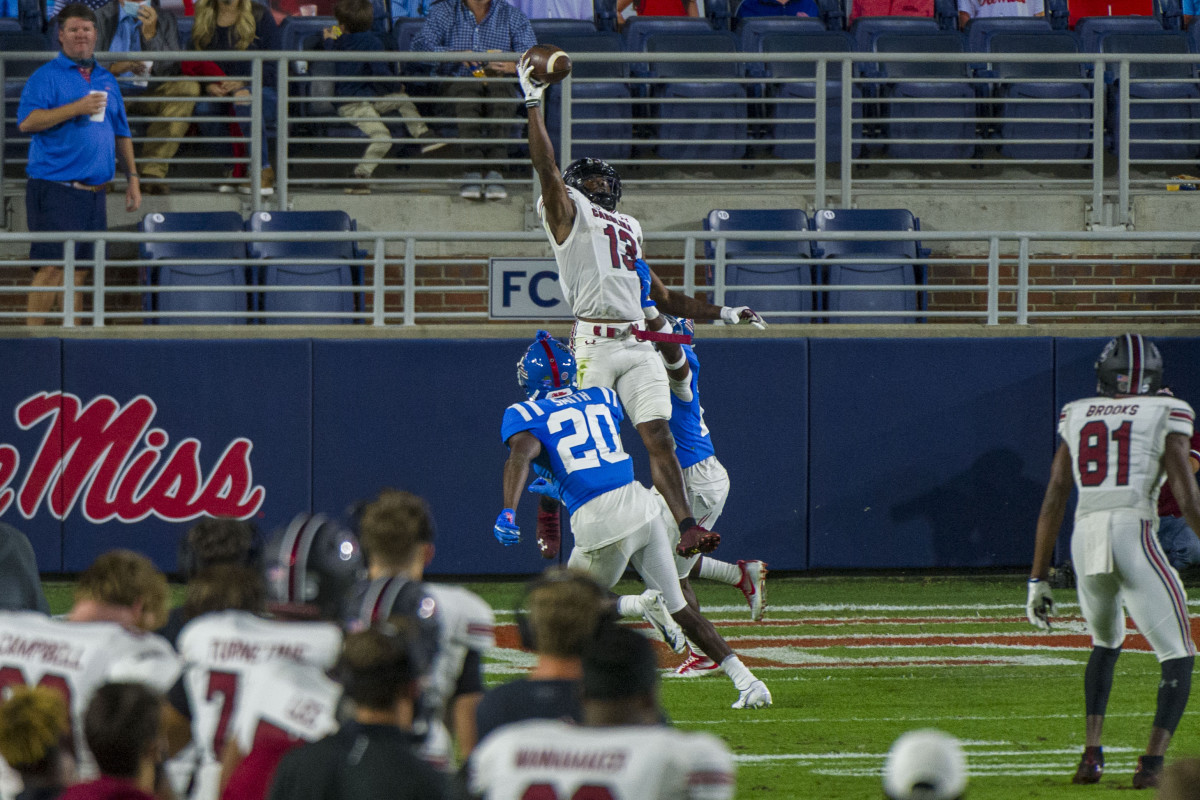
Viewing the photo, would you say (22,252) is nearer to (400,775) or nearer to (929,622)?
(929,622)

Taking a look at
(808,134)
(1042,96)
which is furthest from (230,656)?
(1042,96)

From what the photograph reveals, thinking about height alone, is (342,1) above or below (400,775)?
above

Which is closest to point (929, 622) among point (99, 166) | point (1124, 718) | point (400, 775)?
point (1124, 718)

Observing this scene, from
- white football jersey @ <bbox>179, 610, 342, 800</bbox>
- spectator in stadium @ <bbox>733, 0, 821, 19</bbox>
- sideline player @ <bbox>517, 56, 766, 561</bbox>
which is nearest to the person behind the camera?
white football jersey @ <bbox>179, 610, 342, 800</bbox>

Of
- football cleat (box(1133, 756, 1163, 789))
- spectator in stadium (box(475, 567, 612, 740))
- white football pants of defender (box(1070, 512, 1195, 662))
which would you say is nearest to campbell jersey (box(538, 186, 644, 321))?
white football pants of defender (box(1070, 512, 1195, 662))

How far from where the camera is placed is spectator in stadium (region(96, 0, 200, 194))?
13797 mm

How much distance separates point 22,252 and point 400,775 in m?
11.1

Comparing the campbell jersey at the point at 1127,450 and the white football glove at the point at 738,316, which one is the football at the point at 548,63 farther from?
the campbell jersey at the point at 1127,450

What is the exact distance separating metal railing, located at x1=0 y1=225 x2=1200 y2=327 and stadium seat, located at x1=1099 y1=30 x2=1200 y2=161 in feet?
5.66

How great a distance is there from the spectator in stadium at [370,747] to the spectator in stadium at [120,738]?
0.28 m

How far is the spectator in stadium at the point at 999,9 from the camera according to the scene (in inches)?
634

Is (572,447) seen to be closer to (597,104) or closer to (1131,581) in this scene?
(1131,581)

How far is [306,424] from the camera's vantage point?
12.0m

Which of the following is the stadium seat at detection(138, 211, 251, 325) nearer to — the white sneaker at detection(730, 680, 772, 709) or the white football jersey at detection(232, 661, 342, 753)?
the white sneaker at detection(730, 680, 772, 709)
